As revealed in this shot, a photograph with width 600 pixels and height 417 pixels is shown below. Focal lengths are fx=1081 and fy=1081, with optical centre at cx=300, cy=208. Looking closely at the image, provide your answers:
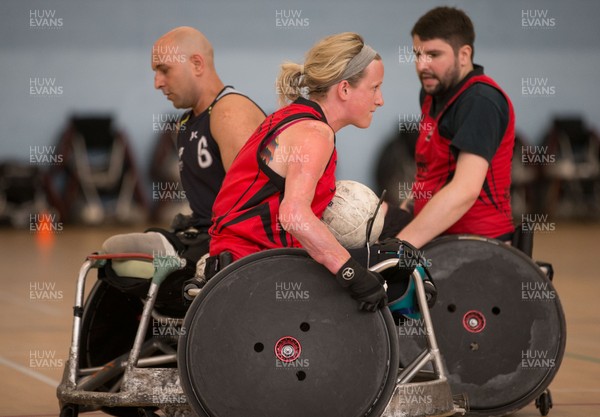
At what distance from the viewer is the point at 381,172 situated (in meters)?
15.5

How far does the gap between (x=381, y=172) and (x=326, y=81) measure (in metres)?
11.7

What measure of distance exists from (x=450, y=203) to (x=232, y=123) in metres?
1.00

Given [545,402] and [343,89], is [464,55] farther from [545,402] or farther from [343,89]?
[545,402]

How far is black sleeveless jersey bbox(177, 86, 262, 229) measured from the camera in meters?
4.69

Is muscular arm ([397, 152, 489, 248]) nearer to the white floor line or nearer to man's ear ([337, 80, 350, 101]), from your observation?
man's ear ([337, 80, 350, 101])

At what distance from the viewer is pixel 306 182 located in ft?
11.3

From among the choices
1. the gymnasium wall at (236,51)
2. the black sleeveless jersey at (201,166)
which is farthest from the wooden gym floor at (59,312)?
the gymnasium wall at (236,51)

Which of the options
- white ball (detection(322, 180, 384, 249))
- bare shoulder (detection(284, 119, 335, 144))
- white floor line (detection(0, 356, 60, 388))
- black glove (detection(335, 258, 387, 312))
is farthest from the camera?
white floor line (detection(0, 356, 60, 388))

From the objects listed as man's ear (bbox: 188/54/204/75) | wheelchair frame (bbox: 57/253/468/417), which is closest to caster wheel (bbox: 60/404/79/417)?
wheelchair frame (bbox: 57/253/468/417)

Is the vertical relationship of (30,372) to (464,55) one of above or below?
below

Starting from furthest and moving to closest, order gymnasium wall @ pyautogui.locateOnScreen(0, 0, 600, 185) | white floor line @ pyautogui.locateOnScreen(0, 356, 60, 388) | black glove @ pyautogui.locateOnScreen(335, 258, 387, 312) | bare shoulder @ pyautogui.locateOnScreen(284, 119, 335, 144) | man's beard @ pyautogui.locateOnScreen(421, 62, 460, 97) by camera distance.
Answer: gymnasium wall @ pyautogui.locateOnScreen(0, 0, 600, 185) → white floor line @ pyautogui.locateOnScreen(0, 356, 60, 388) → man's beard @ pyautogui.locateOnScreen(421, 62, 460, 97) → bare shoulder @ pyautogui.locateOnScreen(284, 119, 335, 144) → black glove @ pyautogui.locateOnScreen(335, 258, 387, 312)

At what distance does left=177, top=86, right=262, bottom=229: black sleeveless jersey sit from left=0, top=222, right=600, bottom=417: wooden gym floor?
1.09m

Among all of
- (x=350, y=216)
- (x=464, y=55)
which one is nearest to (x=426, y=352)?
(x=350, y=216)

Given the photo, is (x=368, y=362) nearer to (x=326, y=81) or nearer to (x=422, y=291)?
(x=422, y=291)
